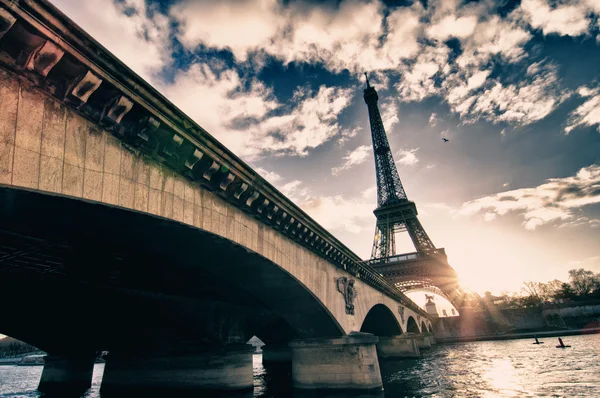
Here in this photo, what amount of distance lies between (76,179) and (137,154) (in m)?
→ 1.51

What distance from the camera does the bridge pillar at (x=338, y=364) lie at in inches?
640

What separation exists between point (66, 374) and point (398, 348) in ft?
104

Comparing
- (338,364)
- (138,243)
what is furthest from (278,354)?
(138,243)

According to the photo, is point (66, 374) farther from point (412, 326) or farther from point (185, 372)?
point (412, 326)

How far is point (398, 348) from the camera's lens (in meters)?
38.0

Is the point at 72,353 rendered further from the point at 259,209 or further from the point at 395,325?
the point at 395,325

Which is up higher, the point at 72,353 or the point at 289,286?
the point at 289,286

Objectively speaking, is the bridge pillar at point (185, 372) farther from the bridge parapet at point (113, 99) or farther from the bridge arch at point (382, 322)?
the bridge arch at point (382, 322)

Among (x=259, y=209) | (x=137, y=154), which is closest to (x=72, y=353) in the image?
(x=259, y=209)

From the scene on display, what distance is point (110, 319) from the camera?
727 inches

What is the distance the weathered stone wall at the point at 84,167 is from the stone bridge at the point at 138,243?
22mm

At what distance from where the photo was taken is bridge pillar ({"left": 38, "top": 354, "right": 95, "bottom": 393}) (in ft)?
78.4

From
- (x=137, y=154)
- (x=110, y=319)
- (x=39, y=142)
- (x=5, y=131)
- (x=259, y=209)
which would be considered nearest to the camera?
(x=5, y=131)

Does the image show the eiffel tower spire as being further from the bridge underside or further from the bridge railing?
the bridge underside
